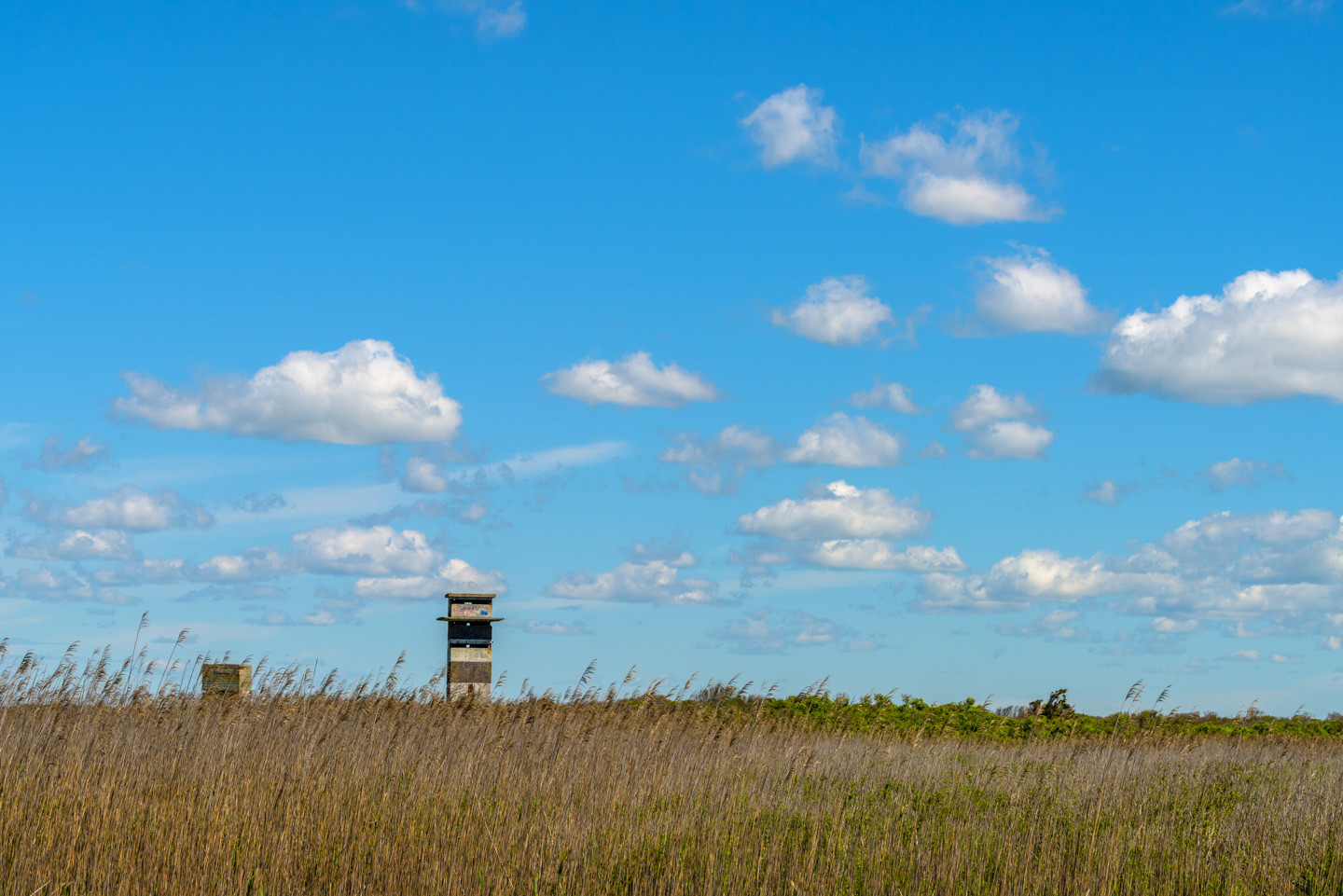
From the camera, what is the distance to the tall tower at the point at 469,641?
623 inches

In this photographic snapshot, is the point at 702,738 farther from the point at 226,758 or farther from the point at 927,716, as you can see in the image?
the point at 927,716

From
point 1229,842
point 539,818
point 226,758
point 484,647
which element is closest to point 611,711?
point 484,647

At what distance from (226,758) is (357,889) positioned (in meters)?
3.98

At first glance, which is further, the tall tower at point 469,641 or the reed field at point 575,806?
the tall tower at point 469,641

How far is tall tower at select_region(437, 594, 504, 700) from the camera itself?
15820mm

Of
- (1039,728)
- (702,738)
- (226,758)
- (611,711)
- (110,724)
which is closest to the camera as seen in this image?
(226,758)

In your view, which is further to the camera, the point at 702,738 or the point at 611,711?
the point at 611,711

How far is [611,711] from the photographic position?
13852 mm

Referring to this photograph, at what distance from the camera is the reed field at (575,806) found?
254 inches

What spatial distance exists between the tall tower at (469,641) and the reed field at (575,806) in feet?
5.66

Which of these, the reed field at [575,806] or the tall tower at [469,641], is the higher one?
the tall tower at [469,641]

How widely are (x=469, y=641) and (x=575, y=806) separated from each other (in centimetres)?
792

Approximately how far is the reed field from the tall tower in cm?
173

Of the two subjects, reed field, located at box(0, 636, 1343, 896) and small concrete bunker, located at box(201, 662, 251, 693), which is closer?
reed field, located at box(0, 636, 1343, 896)
